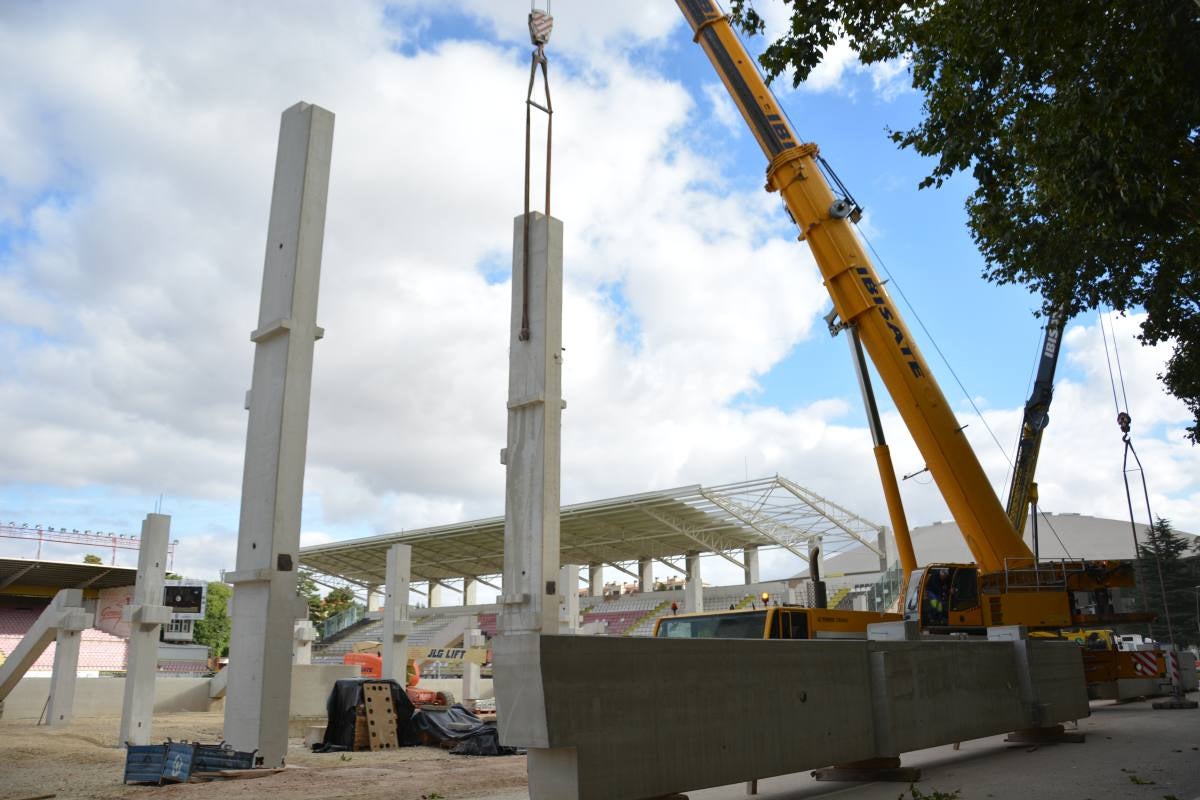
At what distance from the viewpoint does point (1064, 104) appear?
32.8ft

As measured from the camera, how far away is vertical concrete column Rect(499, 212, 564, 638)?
1236 cm

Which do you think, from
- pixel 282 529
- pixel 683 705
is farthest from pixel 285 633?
pixel 683 705

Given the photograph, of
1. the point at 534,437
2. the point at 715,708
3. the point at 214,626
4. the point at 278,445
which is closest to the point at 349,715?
the point at 278,445

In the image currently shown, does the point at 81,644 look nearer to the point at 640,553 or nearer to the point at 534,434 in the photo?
the point at 640,553

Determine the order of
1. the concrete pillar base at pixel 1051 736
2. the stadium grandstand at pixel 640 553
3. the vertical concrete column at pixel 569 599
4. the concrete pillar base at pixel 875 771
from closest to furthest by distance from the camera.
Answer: the concrete pillar base at pixel 875 771, the concrete pillar base at pixel 1051 736, the vertical concrete column at pixel 569 599, the stadium grandstand at pixel 640 553

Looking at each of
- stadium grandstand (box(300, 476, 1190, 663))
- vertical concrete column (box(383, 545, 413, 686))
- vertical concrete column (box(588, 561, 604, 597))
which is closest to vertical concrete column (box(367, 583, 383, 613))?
stadium grandstand (box(300, 476, 1190, 663))

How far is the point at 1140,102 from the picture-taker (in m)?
9.29

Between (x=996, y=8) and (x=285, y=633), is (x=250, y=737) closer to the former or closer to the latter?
(x=285, y=633)

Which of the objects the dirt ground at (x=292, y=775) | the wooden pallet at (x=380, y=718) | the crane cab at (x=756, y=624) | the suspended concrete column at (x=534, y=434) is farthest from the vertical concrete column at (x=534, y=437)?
the wooden pallet at (x=380, y=718)

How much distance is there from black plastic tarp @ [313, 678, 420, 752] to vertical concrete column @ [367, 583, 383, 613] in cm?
5122

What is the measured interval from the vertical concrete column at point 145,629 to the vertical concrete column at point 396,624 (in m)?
7.58

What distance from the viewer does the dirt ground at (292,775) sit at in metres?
10.4

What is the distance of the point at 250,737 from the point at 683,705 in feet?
22.6

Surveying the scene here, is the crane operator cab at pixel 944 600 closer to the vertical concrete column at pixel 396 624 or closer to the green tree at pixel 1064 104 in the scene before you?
the green tree at pixel 1064 104
